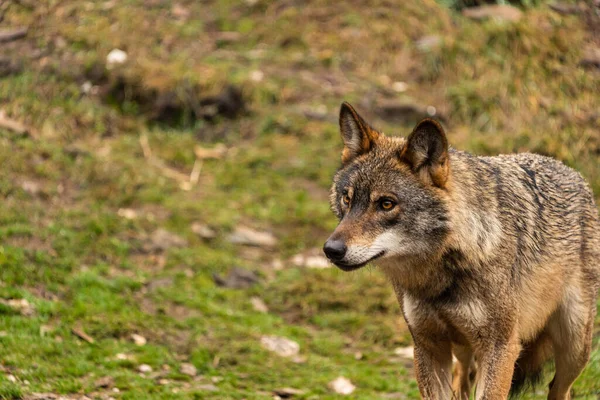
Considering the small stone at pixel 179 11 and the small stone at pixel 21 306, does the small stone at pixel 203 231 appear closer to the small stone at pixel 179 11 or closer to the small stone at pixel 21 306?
the small stone at pixel 21 306

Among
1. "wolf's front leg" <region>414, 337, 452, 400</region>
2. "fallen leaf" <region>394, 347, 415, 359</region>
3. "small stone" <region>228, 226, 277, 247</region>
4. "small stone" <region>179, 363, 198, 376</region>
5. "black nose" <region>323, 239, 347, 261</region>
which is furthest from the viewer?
"small stone" <region>228, 226, 277, 247</region>

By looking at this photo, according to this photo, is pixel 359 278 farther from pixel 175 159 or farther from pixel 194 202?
pixel 175 159

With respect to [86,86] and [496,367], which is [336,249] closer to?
[496,367]

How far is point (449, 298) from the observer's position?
5109mm

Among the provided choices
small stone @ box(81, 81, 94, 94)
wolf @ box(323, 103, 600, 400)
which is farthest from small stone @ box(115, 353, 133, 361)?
small stone @ box(81, 81, 94, 94)

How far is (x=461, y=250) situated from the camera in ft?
16.4

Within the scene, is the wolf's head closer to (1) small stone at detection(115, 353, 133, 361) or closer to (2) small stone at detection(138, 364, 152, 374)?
(2) small stone at detection(138, 364, 152, 374)

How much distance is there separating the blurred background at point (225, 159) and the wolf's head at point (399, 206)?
2.39 metres

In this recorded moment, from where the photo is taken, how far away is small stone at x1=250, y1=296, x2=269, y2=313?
8.77 metres

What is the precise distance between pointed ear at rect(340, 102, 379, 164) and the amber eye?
0.54 meters

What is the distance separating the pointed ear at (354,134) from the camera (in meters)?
5.45

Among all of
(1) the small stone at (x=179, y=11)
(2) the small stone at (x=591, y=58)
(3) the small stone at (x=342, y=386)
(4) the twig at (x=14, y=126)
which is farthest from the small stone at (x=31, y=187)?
(2) the small stone at (x=591, y=58)

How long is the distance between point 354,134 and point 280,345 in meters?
3.11

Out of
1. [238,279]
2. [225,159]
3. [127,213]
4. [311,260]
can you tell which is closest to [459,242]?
[238,279]
